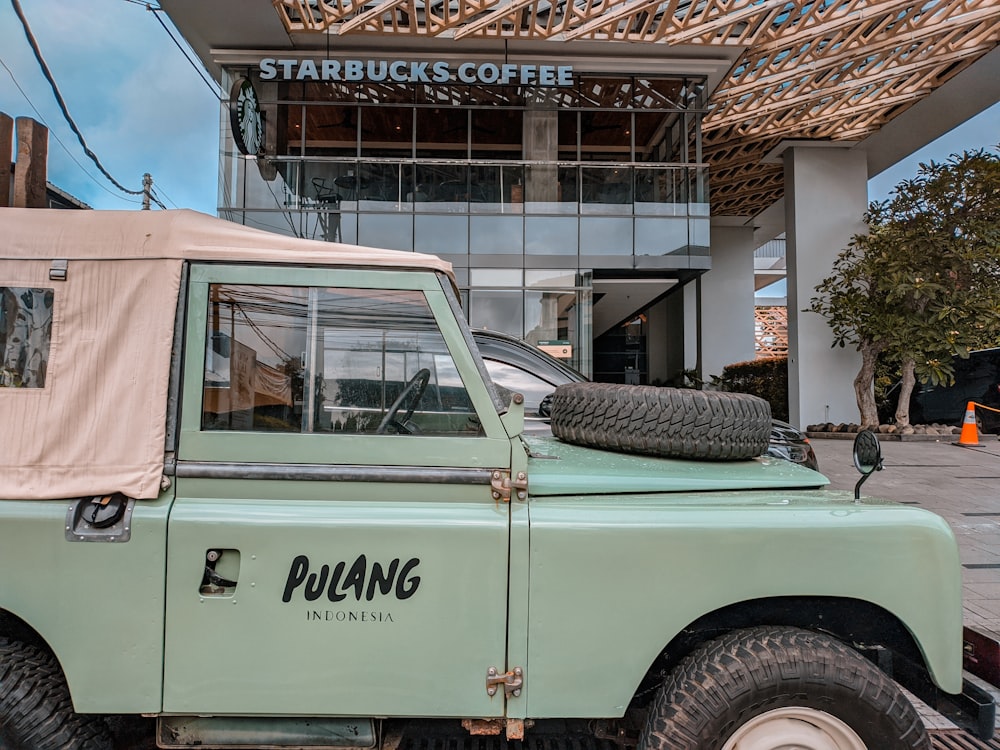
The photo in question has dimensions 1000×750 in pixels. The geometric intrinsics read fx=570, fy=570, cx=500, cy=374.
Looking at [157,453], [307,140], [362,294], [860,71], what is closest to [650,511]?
[362,294]

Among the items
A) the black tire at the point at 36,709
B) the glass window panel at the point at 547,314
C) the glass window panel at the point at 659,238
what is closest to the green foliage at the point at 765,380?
the glass window panel at the point at 659,238

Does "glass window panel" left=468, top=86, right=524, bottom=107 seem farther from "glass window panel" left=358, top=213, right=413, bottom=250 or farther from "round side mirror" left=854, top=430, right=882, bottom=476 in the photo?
"round side mirror" left=854, top=430, right=882, bottom=476

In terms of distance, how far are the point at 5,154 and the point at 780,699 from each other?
351cm

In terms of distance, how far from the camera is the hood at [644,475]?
204 centimetres

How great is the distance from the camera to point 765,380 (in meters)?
18.9

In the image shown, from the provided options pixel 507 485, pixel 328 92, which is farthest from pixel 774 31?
pixel 507 485

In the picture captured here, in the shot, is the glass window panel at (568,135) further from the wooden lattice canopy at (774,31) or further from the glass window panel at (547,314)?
the glass window panel at (547,314)

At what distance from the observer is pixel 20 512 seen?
1831 mm

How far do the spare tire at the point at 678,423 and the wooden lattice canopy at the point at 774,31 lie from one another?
35.6 ft

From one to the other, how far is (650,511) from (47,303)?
2134 mm

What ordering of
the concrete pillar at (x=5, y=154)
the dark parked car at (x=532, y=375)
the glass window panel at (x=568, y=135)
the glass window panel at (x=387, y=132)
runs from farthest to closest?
1. the glass window panel at (x=568, y=135)
2. the glass window panel at (x=387, y=132)
3. the dark parked car at (x=532, y=375)
4. the concrete pillar at (x=5, y=154)

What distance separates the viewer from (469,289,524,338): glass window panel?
13211mm

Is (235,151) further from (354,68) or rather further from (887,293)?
(887,293)

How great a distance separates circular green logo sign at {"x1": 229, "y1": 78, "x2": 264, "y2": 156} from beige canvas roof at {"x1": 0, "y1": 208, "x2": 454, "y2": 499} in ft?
39.2
